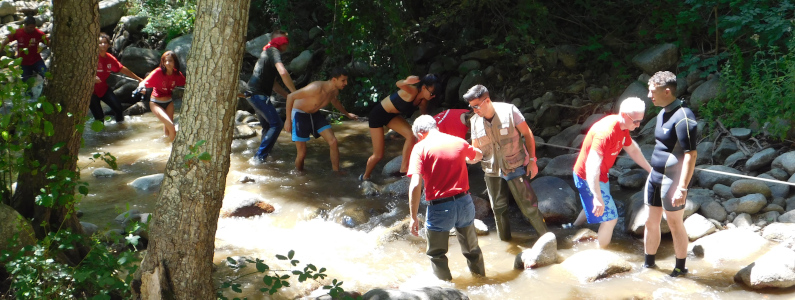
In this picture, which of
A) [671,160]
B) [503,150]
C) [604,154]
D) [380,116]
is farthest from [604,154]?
[380,116]

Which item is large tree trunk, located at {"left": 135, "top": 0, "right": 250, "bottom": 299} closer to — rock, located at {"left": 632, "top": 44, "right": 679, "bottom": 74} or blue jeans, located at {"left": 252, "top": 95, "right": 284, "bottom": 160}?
blue jeans, located at {"left": 252, "top": 95, "right": 284, "bottom": 160}

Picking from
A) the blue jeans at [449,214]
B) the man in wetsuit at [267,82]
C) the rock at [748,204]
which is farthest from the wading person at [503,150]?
the man in wetsuit at [267,82]

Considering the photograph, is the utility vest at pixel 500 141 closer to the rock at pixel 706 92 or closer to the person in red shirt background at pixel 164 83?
the rock at pixel 706 92

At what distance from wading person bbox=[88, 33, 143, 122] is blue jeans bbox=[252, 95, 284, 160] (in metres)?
2.41

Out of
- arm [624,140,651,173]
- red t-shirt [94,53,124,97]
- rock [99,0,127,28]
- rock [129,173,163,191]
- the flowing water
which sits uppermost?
rock [99,0,127,28]

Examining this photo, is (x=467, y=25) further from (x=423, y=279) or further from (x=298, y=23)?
(x=423, y=279)

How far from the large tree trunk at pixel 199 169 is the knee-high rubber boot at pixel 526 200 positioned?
10.0 ft

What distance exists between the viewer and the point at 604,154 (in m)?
5.33

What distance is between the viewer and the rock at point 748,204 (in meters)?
Result: 6.12

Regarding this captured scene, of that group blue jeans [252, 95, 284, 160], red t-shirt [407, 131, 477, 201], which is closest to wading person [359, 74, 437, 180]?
blue jeans [252, 95, 284, 160]

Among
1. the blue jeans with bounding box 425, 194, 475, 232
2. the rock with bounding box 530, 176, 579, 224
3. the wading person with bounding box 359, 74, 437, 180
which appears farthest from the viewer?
the wading person with bounding box 359, 74, 437, 180

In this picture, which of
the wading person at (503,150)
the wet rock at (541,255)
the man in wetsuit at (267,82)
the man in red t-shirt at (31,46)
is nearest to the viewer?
the wet rock at (541,255)

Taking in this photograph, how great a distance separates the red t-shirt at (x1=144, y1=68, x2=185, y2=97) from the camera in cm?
915

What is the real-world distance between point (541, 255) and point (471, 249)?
2.26 ft
